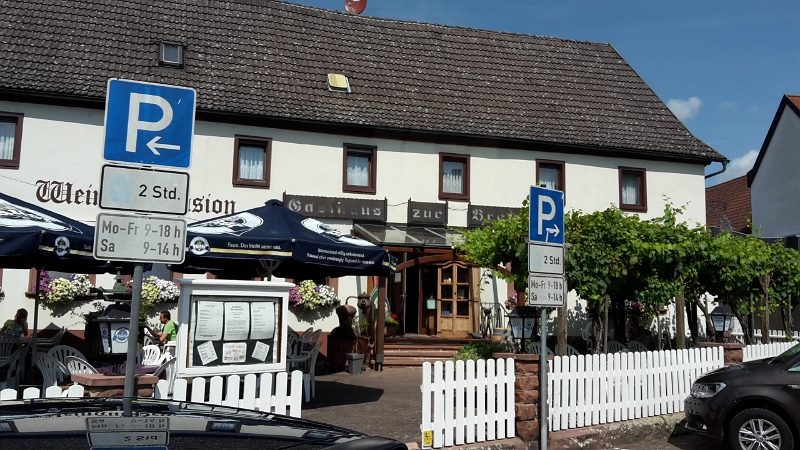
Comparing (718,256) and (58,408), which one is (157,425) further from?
(718,256)

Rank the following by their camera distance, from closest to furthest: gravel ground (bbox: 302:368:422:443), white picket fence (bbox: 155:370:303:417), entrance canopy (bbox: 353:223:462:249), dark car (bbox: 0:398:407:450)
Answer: dark car (bbox: 0:398:407:450) < white picket fence (bbox: 155:370:303:417) < gravel ground (bbox: 302:368:422:443) < entrance canopy (bbox: 353:223:462:249)

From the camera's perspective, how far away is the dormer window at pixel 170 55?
1850 cm

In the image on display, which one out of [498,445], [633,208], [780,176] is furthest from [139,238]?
[780,176]

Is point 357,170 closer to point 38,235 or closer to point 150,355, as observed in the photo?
point 150,355

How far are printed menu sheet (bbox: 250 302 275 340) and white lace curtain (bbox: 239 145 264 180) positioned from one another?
9929mm

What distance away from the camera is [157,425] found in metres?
2.78

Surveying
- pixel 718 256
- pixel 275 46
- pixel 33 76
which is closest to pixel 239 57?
pixel 275 46

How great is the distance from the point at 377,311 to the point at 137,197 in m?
12.4

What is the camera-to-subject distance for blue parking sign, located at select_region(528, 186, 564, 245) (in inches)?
290

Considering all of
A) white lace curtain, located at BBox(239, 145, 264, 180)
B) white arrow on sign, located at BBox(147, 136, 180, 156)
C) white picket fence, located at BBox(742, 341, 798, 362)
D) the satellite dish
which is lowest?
white picket fence, located at BBox(742, 341, 798, 362)

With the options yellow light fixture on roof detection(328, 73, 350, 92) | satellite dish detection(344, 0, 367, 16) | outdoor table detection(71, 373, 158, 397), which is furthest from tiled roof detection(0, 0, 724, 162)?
outdoor table detection(71, 373, 158, 397)

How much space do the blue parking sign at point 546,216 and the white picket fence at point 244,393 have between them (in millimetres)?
2706

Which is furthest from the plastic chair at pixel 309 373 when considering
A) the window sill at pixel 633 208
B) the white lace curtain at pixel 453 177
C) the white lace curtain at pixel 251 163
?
the window sill at pixel 633 208

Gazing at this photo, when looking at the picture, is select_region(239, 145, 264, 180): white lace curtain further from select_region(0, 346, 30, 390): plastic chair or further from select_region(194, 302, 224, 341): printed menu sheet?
select_region(194, 302, 224, 341): printed menu sheet
